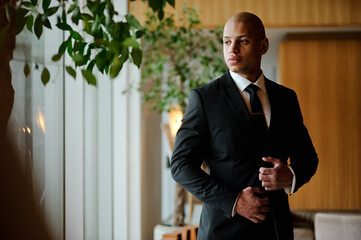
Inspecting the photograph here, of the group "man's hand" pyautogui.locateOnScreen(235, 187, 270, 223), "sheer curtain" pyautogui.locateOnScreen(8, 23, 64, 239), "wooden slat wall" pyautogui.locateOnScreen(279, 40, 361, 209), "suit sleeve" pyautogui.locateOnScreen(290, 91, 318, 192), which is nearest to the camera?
"man's hand" pyautogui.locateOnScreen(235, 187, 270, 223)

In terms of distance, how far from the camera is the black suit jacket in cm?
137

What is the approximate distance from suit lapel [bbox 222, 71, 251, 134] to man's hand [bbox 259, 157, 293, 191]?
0.45 ft

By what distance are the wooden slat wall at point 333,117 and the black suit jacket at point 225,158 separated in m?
3.87

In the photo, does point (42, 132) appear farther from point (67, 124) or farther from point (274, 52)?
point (274, 52)

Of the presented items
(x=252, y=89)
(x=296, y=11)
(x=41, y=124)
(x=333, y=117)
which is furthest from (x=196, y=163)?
(x=333, y=117)

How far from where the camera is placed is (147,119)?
4824 mm

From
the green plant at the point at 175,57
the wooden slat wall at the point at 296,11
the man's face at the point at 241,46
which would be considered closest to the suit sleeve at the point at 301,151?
the man's face at the point at 241,46

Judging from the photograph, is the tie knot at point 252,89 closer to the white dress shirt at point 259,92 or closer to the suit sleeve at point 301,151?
the white dress shirt at point 259,92

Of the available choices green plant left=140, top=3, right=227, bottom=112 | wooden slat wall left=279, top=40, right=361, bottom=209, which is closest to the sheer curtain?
green plant left=140, top=3, right=227, bottom=112

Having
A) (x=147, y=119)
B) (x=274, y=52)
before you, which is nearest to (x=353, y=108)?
(x=274, y=52)

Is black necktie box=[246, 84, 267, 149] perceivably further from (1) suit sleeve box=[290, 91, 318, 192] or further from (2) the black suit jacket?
(1) suit sleeve box=[290, 91, 318, 192]

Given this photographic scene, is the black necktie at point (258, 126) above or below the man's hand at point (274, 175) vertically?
above

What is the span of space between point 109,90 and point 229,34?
9.31 ft

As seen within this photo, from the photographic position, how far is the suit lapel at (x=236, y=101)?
142 cm
